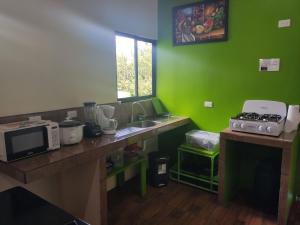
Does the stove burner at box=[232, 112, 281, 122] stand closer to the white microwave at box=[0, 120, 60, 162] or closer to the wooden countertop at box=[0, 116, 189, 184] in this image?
the wooden countertop at box=[0, 116, 189, 184]

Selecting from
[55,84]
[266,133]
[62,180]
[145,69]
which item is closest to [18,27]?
[55,84]

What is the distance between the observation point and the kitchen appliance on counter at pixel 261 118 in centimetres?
228

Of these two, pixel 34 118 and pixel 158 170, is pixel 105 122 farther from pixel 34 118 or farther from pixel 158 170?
pixel 158 170

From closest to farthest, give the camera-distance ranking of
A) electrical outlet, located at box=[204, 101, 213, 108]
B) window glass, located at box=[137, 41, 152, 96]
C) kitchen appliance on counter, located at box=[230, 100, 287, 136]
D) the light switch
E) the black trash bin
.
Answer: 1. kitchen appliance on counter, located at box=[230, 100, 287, 136]
2. the light switch
3. the black trash bin
4. electrical outlet, located at box=[204, 101, 213, 108]
5. window glass, located at box=[137, 41, 152, 96]

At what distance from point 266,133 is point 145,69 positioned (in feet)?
6.36

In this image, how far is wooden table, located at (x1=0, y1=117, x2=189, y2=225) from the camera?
154cm

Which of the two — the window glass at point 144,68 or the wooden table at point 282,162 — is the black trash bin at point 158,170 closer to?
the wooden table at point 282,162

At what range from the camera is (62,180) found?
2232mm

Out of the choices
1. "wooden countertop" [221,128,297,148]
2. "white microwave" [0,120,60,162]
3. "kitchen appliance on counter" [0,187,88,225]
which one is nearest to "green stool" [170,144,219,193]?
"wooden countertop" [221,128,297,148]

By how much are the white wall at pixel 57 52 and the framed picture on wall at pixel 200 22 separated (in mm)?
710

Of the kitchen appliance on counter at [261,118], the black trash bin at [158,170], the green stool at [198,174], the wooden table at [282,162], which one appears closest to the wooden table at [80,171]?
the black trash bin at [158,170]

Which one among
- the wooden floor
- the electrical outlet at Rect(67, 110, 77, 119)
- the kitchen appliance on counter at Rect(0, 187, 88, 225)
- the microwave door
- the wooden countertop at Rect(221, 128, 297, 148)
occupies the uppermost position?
the electrical outlet at Rect(67, 110, 77, 119)

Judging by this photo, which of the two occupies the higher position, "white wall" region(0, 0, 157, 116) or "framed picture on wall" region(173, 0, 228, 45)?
"framed picture on wall" region(173, 0, 228, 45)

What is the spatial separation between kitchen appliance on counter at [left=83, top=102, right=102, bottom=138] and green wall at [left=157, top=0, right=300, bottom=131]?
1497mm
